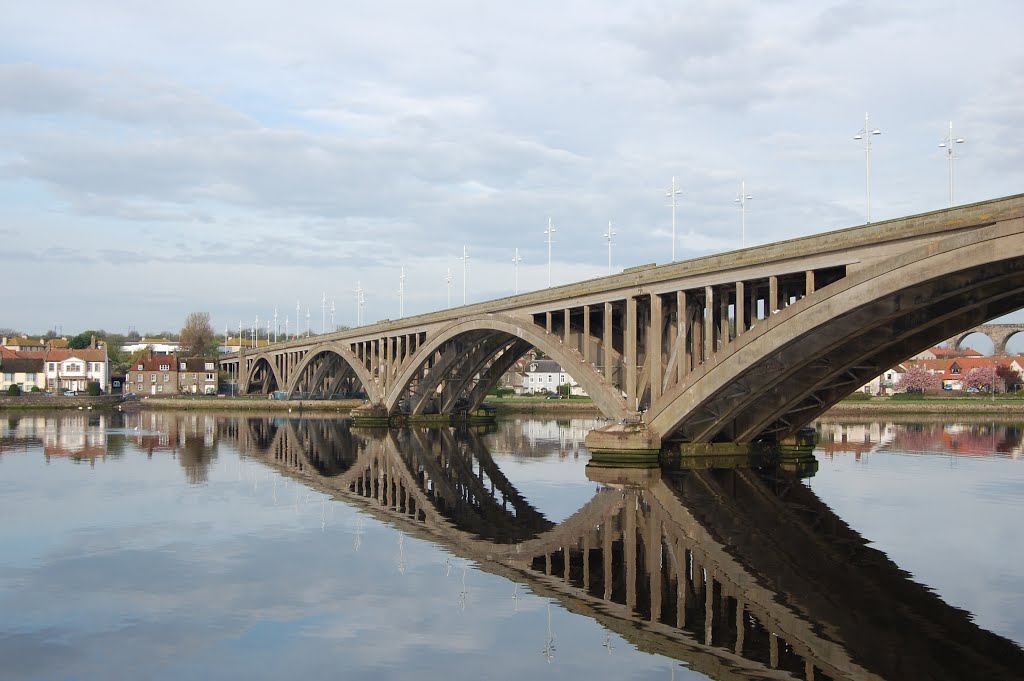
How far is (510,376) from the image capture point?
18425 cm

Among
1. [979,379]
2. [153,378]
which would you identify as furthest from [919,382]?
[153,378]

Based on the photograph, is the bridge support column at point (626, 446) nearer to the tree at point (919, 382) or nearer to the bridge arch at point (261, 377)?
the bridge arch at point (261, 377)

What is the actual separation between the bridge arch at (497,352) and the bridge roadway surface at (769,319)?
0.51 ft

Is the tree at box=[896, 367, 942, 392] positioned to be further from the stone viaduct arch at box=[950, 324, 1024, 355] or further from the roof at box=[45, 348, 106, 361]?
the roof at box=[45, 348, 106, 361]

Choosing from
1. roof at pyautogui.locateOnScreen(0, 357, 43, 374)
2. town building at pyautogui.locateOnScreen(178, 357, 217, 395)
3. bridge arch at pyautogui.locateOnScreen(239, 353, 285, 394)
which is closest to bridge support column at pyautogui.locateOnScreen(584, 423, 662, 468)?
bridge arch at pyautogui.locateOnScreen(239, 353, 285, 394)

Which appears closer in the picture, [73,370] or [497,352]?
[497,352]

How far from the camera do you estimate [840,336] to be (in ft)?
124

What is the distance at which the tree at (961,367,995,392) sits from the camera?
147250 millimetres

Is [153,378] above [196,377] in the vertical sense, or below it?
below

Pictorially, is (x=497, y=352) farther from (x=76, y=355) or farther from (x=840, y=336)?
(x=76, y=355)

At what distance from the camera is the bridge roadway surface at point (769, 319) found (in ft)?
106

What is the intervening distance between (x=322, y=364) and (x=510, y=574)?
4012 inches

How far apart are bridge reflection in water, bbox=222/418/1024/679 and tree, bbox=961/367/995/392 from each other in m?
118

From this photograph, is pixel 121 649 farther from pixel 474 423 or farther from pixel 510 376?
pixel 510 376
